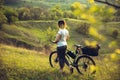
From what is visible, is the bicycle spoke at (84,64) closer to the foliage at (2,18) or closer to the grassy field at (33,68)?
the grassy field at (33,68)

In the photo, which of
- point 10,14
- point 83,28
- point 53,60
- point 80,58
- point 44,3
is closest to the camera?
point 80,58

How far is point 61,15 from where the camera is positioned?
34.4ft

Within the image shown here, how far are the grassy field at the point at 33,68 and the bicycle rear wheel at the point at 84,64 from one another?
17 centimetres

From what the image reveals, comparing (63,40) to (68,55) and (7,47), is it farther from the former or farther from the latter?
(7,47)

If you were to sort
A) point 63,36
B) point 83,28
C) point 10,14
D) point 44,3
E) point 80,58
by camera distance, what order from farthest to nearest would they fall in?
point 44,3, point 83,28, point 10,14, point 80,58, point 63,36

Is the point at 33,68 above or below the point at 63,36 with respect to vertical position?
below

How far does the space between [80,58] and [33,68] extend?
1332 millimetres

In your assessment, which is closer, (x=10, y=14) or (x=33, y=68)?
(x=33, y=68)

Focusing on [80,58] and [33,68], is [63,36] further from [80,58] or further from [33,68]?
[33,68]

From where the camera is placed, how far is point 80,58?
926cm

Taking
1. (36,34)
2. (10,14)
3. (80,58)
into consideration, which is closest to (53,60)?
(80,58)

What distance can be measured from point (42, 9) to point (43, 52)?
122 cm

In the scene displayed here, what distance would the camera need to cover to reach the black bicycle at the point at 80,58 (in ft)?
30.3

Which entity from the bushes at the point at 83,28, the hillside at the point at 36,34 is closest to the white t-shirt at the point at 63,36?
the hillside at the point at 36,34
